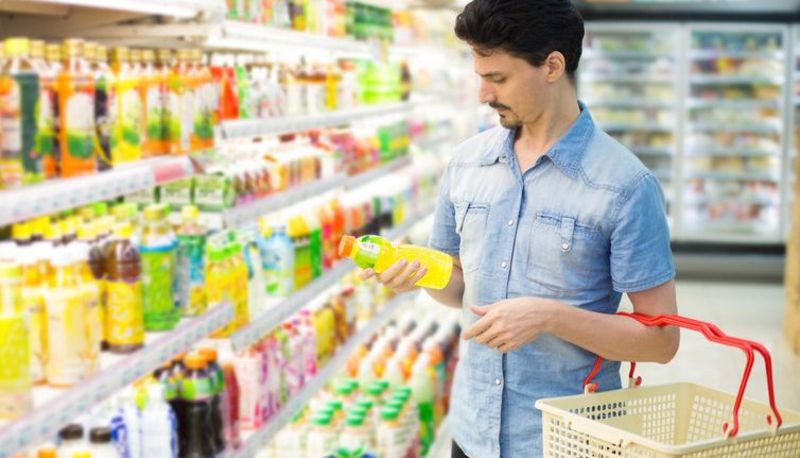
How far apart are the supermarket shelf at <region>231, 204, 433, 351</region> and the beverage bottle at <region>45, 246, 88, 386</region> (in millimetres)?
876

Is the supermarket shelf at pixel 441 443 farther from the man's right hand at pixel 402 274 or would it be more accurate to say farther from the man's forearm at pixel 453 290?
the man's right hand at pixel 402 274

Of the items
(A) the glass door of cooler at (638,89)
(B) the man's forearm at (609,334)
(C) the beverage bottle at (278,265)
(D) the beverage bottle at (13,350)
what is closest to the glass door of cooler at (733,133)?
(A) the glass door of cooler at (638,89)

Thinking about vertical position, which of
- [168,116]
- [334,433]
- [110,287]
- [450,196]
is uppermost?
[168,116]

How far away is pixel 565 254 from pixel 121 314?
105 centimetres

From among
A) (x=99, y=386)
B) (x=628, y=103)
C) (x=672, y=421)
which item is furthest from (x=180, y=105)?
(x=628, y=103)

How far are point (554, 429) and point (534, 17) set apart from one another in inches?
31.7

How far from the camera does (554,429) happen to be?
1913 millimetres

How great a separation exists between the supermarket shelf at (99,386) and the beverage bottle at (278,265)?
817mm

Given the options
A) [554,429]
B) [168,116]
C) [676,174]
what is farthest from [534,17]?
[676,174]

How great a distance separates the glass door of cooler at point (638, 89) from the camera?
→ 10.4 meters

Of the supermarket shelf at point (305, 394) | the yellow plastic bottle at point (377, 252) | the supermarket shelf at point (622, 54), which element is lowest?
the supermarket shelf at point (305, 394)

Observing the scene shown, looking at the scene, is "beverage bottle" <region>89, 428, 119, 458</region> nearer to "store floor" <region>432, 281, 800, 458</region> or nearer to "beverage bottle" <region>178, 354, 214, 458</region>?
"beverage bottle" <region>178, 354, 214, 458</region>

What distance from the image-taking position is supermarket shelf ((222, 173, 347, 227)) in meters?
3.33

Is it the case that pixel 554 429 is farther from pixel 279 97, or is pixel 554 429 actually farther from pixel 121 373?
pixel 279 97
